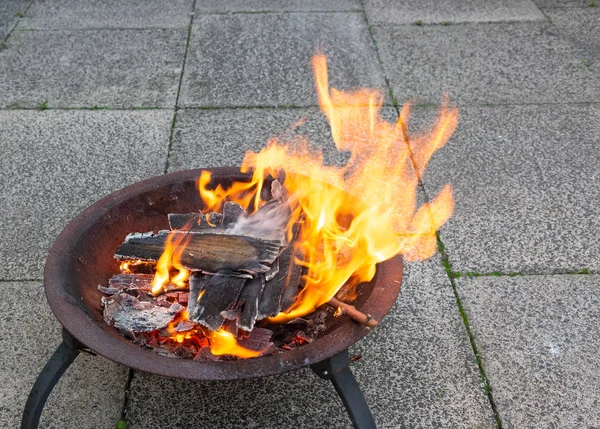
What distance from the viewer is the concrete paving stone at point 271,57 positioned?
4.56m

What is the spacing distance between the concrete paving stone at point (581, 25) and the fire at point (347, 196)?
5.56ft

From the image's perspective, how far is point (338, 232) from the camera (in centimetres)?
253

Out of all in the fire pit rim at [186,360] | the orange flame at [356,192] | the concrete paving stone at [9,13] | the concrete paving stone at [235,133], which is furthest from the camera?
the concrete paving stone at [9,13]

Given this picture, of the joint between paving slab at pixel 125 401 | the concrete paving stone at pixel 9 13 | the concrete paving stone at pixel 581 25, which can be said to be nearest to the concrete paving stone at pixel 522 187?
the concrete paving stone at pixel 581 25

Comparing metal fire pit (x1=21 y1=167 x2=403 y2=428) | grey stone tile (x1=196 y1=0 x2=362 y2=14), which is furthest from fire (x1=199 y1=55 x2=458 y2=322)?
grey stone tile (x1=196 y1=0 x2=362 y2=14)

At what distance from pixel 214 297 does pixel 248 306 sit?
0.44ft

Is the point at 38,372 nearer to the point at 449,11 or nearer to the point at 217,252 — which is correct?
the point at 217,252

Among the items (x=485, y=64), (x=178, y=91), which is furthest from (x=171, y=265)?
(x=485, y=64)

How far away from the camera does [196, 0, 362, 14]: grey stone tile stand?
5.77m

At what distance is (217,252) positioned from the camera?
230 cm

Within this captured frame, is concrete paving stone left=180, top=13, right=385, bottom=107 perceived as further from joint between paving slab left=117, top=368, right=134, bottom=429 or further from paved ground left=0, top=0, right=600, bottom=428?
joint between paving slab left=117, top=368, right=134, bottom=429

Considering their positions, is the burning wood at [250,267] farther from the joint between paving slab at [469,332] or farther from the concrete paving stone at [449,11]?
the concrete paving stone at [449,11]

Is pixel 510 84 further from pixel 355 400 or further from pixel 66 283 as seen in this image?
pixel 66 283

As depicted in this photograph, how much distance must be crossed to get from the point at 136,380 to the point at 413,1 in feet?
15.9
